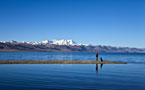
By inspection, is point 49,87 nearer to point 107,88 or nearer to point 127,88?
point 107,88

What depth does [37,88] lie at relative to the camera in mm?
23266

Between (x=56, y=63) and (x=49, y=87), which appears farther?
(x=56, y=63)

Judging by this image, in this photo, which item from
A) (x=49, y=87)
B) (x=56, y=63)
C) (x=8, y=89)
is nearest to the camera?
(x=8, y=89)

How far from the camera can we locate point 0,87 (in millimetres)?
23219

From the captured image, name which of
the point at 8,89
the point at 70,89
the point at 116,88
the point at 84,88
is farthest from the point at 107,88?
the point at 8,89

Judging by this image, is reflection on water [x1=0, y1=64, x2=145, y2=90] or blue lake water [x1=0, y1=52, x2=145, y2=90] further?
blue lake water [x1=0, y1=52, x2=145, y2=90]

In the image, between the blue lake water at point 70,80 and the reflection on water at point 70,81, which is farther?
the blue lake water at point 70,80

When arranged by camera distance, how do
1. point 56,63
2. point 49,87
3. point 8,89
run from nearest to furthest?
Answer: 1. point 8,89
2. point 49,87
3. point 56,63

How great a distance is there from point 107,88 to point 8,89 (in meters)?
10.5

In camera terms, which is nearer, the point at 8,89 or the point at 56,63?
the point at 8,89

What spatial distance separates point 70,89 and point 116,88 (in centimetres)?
506

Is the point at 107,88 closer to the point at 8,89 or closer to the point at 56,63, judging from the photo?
the point at 8,89

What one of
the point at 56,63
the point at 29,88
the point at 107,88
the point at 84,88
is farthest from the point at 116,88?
the point at 56,63

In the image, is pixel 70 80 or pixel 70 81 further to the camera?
pixel 70 80
